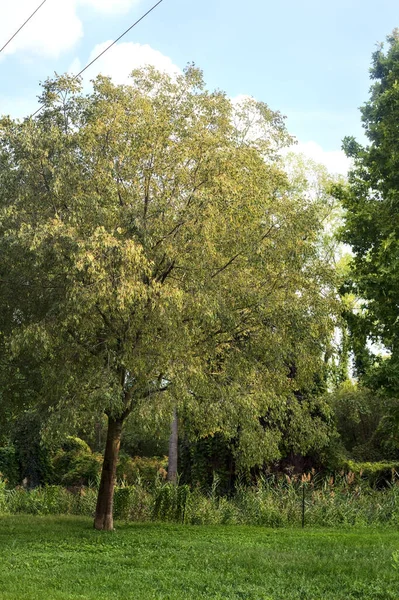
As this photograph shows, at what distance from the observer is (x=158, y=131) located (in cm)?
1226

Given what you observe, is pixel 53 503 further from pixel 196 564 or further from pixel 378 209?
pixel 378 209

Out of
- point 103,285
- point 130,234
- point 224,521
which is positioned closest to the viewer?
point 103,285

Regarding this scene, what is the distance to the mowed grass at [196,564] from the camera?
7695mm

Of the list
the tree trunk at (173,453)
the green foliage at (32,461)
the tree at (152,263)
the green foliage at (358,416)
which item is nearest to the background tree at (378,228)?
the tree at (152,263)

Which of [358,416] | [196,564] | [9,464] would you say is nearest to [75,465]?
[9,464]

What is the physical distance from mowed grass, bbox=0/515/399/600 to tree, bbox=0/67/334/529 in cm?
179

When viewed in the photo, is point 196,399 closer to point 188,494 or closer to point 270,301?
point 270,301

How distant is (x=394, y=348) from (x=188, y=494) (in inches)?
220

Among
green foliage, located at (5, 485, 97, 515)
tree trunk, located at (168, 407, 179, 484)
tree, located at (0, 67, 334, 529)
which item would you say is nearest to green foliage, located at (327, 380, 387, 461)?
tree trunk, located at (168, 407, 179, 484)

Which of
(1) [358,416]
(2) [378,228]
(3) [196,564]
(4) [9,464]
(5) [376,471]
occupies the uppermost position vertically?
(2) [378,228]

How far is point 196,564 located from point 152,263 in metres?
4.49

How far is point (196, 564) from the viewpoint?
30.6 ft

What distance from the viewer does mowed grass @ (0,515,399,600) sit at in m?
7.70

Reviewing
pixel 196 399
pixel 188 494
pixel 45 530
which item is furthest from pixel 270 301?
pixel 45 530
